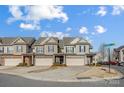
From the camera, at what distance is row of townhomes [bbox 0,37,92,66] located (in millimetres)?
43125

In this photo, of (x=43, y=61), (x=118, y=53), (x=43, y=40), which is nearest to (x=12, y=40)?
(x=43, y=40)

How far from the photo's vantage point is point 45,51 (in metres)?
52.2

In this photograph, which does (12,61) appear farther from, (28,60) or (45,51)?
(45,51)

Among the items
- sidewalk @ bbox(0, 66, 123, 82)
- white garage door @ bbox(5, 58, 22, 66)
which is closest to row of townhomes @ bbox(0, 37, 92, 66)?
white garage door @ bbox(5, 58, 22, 66)

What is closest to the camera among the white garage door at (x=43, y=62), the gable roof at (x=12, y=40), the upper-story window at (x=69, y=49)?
the white garage door at (x=43, y=62)

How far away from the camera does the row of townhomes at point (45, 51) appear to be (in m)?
43.1

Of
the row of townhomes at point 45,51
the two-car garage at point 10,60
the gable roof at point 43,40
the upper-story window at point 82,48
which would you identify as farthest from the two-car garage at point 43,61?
the upper-story window at point 82,48

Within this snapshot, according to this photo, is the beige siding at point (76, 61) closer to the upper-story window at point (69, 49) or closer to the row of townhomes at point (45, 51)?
the row of townhomes at point (45, 51)

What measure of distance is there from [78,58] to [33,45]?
10.3 metres
